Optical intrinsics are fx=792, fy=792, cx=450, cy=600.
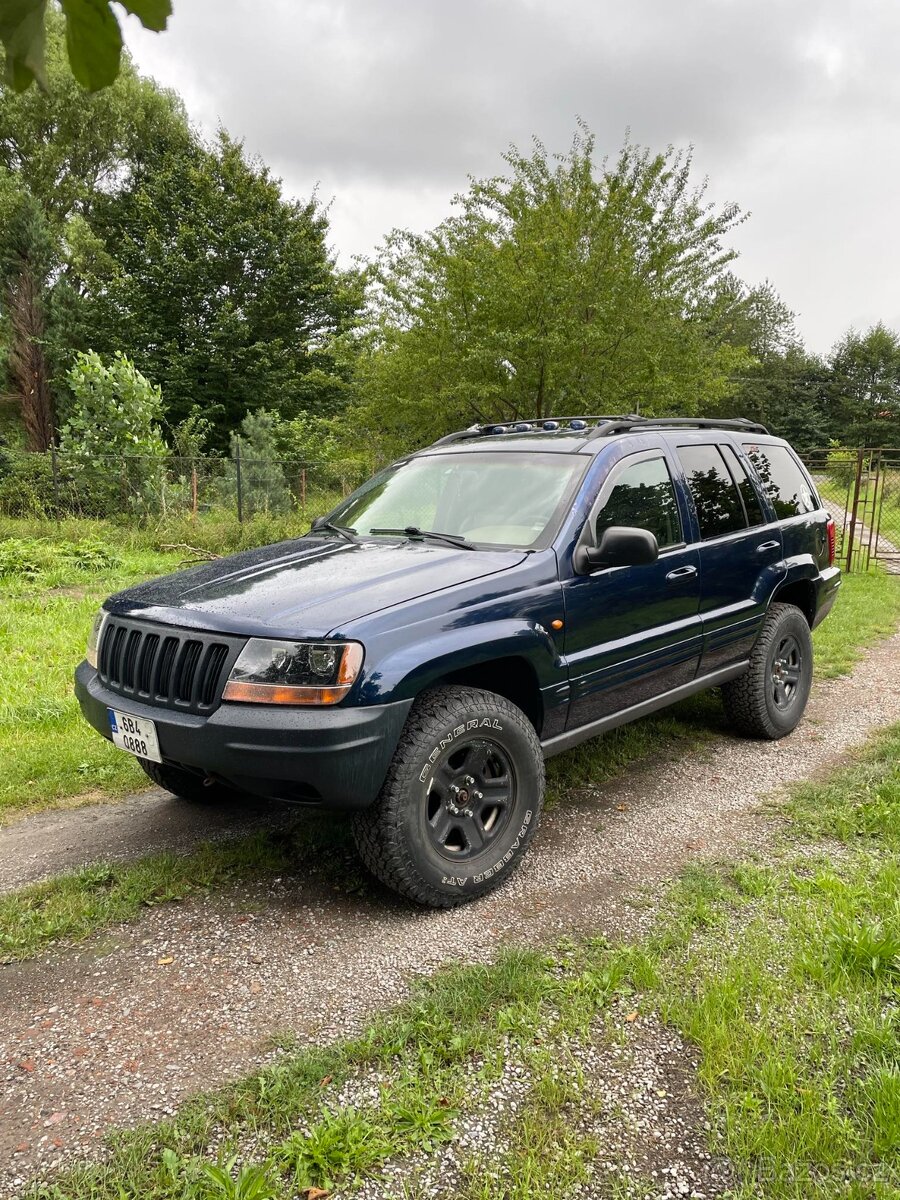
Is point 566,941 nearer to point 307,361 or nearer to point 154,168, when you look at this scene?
point 307,361

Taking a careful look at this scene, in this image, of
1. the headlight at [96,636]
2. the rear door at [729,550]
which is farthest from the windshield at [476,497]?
the headlight at [96,636]

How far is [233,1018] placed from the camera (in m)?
2.39

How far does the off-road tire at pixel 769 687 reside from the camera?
15.5 ft

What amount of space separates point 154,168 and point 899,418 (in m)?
43.8

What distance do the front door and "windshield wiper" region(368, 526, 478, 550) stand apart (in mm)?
500

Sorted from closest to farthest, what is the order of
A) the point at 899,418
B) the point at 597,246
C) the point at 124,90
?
the point at 597,246 < the point at 124,90 < the point at 899,418

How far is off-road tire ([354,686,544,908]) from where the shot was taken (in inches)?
109

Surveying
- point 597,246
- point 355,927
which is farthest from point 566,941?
point 597,246

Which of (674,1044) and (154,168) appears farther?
(154,168)

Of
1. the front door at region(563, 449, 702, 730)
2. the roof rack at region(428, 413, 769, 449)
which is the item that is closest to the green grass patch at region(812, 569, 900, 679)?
the roof rack at region(428, 413, 769, 449)

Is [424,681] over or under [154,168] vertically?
under

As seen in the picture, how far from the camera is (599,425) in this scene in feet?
13.5

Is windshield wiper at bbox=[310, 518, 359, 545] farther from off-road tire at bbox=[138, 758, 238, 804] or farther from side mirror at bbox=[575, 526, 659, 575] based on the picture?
off-road tire at bbox=[138, 758, 238, 804]

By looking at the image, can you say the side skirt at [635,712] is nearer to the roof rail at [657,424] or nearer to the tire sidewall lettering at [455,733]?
the tire sidewall lettering at [455,733]
